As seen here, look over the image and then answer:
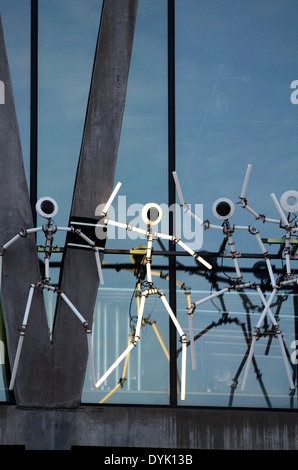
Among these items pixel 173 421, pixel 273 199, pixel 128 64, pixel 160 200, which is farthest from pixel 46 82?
pixel 173 421

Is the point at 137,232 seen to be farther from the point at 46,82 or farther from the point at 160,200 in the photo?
the point at 46,82

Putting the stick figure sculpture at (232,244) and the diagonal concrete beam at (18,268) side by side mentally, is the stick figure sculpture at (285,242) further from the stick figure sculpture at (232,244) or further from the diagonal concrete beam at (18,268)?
the diagonal concrete beam at (18,268)

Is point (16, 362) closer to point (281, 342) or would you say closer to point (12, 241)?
point (12, 241)

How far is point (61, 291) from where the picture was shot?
48.4 feet

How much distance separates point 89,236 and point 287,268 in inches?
110

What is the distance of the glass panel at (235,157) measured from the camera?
49.9ft

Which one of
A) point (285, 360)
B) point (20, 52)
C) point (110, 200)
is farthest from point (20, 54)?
point (285, 360)

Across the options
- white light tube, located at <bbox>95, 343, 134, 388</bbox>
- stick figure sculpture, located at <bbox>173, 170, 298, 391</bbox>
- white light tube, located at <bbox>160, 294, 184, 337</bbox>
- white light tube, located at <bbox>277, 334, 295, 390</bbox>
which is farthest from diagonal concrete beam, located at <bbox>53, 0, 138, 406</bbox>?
white light tube, located at <bbox>277, 334, 295, 390</bbox>

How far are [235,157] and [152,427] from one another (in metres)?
4.12

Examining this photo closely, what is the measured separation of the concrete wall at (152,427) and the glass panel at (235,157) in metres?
0.36

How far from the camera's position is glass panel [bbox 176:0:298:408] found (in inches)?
599

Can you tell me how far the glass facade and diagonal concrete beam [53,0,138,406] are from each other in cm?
25
